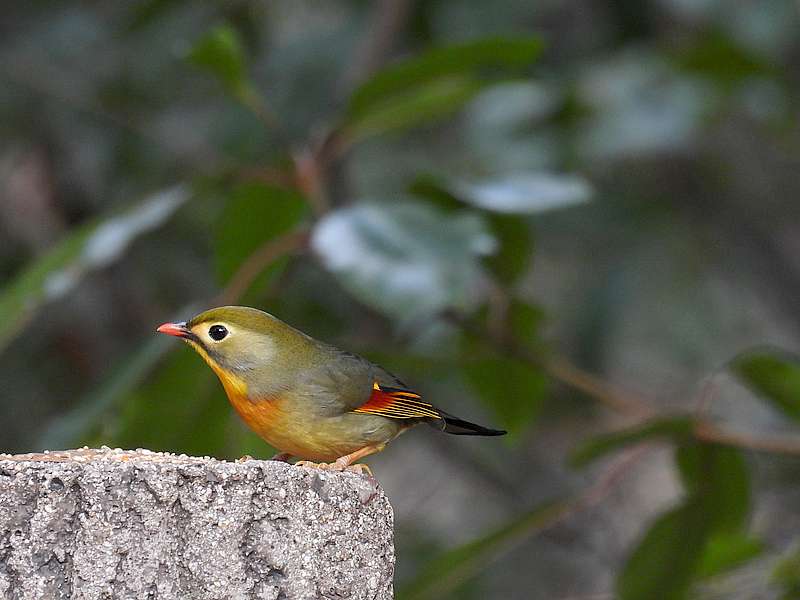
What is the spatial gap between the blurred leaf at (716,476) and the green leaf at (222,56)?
1.74 m

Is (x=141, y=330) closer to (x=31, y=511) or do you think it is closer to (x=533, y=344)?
(x=533, y=344)

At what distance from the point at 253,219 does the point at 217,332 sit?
134 centimetres

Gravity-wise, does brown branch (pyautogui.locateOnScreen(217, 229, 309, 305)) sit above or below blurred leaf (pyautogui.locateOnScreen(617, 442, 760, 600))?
above

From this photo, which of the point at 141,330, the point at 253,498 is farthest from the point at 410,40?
the point at 253,498

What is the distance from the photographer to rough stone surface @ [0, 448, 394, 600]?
1760 mm

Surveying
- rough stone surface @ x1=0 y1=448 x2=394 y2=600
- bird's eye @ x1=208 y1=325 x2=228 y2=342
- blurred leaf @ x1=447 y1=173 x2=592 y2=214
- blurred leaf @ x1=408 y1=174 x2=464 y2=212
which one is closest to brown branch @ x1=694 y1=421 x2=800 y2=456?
blurred leaf @ x1=447 y1=173 x2=592 y2=214

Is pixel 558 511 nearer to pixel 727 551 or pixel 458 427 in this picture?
pixel 727 551

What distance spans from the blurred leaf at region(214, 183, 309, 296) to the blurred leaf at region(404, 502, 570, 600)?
3.46 ft

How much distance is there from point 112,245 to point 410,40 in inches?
109

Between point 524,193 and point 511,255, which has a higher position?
point 524,193

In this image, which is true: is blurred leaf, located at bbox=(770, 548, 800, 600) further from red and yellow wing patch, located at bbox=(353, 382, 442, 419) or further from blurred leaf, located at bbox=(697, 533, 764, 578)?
red and yellow wing patch, located at bbox=(353, 382, 442, 419)

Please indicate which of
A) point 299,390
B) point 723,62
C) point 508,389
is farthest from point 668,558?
point 723,62

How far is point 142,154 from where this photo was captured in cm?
604

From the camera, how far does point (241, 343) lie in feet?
9.15
